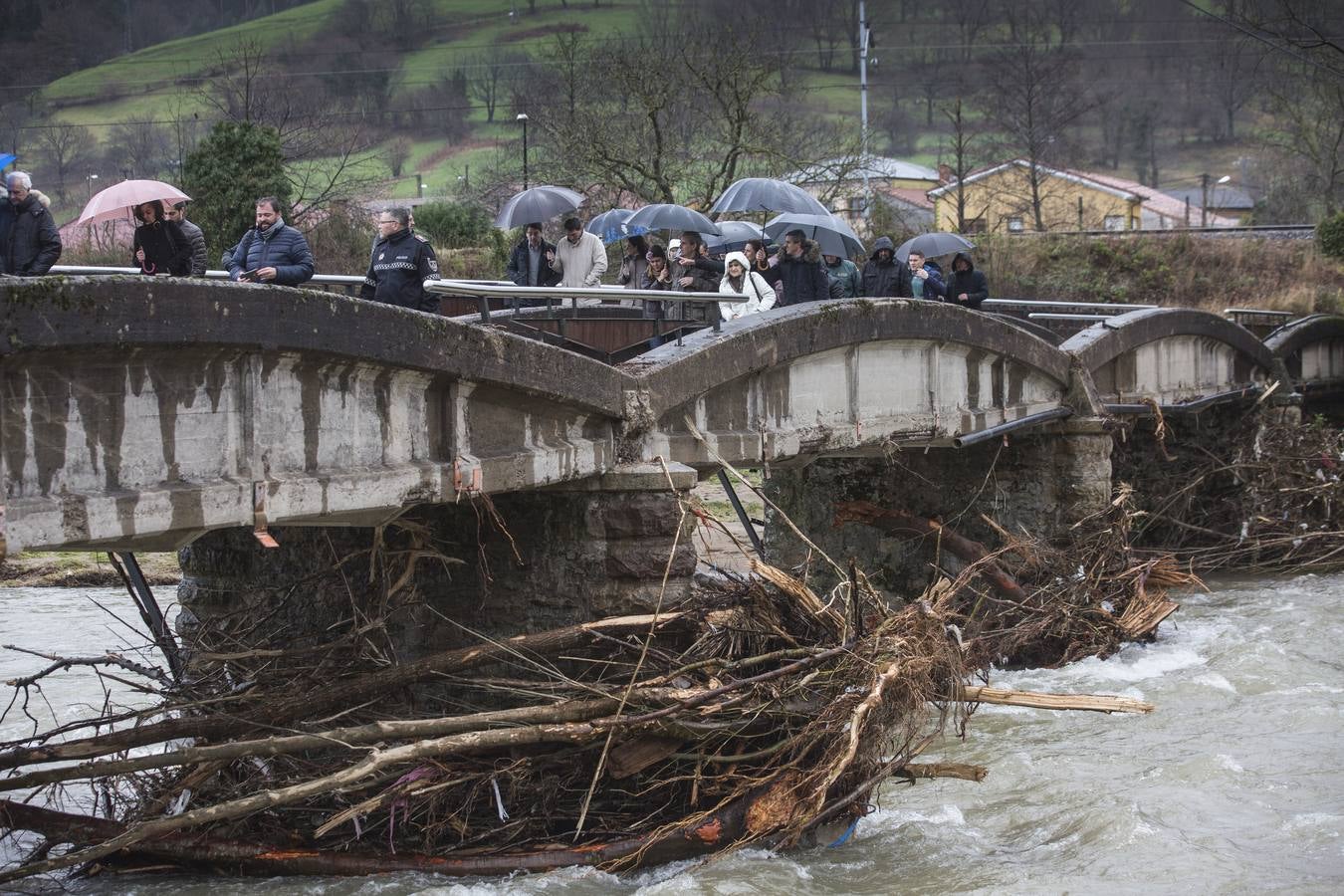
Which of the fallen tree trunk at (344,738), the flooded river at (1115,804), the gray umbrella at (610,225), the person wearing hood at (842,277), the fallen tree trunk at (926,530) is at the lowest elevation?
the flooded river at (1115,804)

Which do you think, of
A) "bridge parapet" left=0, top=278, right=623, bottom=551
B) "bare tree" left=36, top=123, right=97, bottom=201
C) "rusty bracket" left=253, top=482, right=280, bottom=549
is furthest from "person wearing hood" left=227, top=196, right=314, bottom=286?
"bare tree" left=36, top=123, right=97, bottom=201

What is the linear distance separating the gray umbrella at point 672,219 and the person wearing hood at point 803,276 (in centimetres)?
133

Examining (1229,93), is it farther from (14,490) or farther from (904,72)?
(14,490)

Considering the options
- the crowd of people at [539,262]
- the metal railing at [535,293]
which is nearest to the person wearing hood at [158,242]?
the crowd of people at [539,262]

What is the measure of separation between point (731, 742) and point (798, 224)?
752 centimetres

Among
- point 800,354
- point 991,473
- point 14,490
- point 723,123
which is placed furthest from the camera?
point 723,123

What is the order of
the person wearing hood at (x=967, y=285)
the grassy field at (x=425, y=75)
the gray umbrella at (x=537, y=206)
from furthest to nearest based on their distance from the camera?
the grassy field at (x=425, y=75)
the person wearing hood at (x=967, y=285)
the gray umbrella at (x=537, y=206)

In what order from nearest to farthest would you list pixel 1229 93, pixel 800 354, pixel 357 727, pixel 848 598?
pixel 357 727 → pixel 848 598 → pixel 800 354 → pixel 1229 93

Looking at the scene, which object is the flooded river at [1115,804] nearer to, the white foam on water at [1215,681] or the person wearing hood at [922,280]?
the white foam on water at [1215,681]

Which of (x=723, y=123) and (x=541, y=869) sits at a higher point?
(x=723, y=123)

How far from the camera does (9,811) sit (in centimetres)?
817

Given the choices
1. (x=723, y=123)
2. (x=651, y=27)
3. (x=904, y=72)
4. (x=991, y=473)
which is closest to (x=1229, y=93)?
(x=904, y=72)

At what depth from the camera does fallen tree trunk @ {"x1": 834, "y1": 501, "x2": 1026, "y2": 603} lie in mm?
13953

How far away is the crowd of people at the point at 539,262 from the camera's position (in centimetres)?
957
